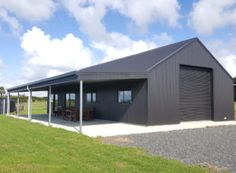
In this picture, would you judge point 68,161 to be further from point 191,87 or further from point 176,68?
point 191,87

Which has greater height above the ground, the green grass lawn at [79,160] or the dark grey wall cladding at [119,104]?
the dark grey wall cladding at [119,104]

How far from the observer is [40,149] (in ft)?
27.7

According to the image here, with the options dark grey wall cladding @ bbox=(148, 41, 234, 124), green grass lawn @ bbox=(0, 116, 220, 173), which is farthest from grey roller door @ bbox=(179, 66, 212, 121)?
green grass lawn @ bbox=(0, 116, 220, 173)

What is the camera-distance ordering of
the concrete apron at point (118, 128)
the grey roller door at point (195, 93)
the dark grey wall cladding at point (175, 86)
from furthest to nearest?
the grey roller door at point (195, 93) → the dark grey wall cladding at point (175, 86) → the concrete apron at point (118, 128)

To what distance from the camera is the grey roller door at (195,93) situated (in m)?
18.2

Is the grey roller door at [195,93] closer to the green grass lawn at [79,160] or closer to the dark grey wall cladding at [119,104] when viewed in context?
the dark grey wall cladding at [119,104]

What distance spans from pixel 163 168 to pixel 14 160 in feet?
10.5

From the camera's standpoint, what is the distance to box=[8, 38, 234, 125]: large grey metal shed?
52.7 ft

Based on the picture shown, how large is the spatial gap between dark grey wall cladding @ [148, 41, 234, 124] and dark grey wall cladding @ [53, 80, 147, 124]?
514 mm

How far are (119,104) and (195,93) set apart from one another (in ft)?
15.0

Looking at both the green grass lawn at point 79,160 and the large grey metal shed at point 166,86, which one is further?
the large grey metal shed at point 166,86

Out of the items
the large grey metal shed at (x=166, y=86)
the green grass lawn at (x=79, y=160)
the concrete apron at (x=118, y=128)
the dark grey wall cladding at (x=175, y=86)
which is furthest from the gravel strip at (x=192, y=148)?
the dark grey wall cladding at (x=175, y=86)

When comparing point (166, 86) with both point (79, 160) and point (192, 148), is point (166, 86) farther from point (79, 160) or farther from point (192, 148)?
point (79, 160)

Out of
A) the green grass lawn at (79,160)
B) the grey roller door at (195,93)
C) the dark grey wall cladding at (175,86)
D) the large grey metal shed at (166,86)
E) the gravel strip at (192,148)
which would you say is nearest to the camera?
the green grass lawn at (79,160)
